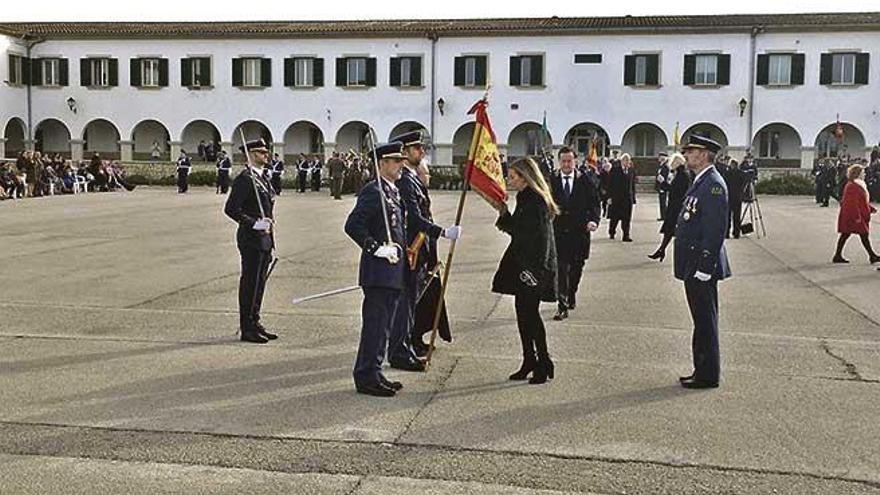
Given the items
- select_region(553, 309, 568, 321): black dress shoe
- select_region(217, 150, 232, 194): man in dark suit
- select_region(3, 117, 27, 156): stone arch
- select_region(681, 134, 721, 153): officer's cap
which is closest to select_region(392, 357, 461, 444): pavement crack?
select_region(553, 309, 568, 321): black dress shoe

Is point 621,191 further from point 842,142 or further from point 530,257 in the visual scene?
point 842,142

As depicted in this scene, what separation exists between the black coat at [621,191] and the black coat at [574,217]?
8512 millimetres

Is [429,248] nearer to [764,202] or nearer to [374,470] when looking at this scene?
[374,470]

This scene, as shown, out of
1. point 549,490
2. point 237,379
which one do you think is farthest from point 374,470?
point 237,379

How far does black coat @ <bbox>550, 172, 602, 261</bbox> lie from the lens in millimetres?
11273

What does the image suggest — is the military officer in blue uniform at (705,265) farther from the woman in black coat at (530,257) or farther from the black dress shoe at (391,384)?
the black dress shoe at (391,384)

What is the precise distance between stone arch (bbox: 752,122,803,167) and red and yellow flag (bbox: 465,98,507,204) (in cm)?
4475

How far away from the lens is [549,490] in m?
5.48

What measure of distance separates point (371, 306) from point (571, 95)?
4478 centimetres

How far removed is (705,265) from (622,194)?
511 inches

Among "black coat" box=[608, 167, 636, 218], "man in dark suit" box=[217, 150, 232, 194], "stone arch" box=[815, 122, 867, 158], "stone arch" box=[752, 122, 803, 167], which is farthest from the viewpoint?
"stone arch" box=[752, 122, 803, 167]

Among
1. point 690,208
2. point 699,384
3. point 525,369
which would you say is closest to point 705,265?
point 690,208

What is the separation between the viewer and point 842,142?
164 ft

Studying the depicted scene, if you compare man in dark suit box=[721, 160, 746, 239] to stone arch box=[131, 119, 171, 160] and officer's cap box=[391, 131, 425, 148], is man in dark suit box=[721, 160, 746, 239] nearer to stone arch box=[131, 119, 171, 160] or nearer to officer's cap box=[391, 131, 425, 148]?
officer's cap box=[391, 131, 425, 148]
